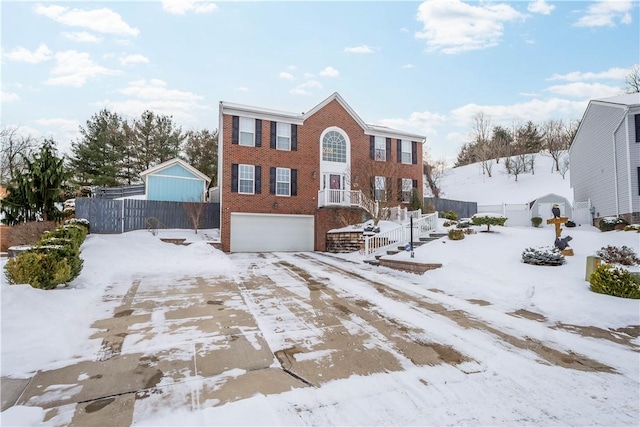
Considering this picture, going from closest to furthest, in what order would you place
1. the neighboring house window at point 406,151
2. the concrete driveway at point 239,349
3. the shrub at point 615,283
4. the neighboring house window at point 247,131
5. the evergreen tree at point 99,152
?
the concrete driveway at point 239,349
the shrub at point 615,283
the neighboring house window at point 247,131
the neighboring house window at point 406,151
the evergreen tree at point 99,152

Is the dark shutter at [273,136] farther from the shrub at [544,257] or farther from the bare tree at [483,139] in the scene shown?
the bare tree at [483,139]

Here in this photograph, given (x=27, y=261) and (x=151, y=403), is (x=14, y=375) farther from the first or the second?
(x=27, y=261)

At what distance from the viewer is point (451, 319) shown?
5449 mm

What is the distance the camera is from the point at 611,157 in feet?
51.6

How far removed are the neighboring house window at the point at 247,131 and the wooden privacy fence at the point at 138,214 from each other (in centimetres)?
410

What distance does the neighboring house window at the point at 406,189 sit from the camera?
20000 mm

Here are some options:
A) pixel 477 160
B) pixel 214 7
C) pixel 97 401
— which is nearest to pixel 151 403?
pixel 97 401

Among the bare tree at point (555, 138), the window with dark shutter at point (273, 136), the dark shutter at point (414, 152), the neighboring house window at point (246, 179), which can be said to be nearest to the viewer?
the neighboring house window at point (246, 179)

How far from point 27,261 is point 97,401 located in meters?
4.41

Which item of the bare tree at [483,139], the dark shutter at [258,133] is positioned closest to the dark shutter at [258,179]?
the dark shutter at [258,133]

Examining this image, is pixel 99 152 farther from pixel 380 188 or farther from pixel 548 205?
pixel 548 205

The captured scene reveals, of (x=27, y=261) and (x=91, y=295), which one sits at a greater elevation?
(x=27, y=261)

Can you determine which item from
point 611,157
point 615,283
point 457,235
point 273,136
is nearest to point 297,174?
point 273,136

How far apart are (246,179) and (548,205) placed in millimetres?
19352
